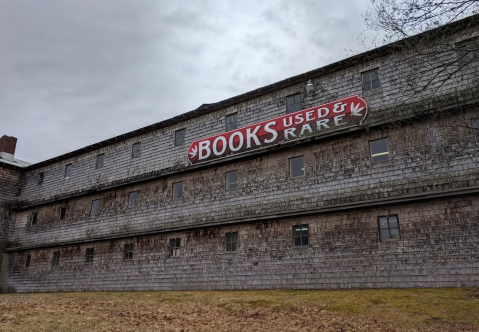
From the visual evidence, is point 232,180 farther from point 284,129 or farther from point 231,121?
point 284,129

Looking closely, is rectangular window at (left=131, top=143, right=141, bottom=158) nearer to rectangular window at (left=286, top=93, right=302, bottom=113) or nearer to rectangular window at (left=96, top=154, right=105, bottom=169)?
rectangular window at (left=96, top=154, right=105, bottom=169)

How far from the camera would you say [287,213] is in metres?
16.6

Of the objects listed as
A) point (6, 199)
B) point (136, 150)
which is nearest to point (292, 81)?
point (136, 150)

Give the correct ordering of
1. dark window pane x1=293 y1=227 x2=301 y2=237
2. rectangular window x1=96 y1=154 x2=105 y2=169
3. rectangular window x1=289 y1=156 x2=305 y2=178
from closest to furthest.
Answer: dark window pane x1=293 y1=227 x2=301 y2=237, rectangular window x1=289 y1=156 x2=305 y2=178, rectangular window x1=96 y1=154 x2=105 y2=169

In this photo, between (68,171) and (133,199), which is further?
(68,171)

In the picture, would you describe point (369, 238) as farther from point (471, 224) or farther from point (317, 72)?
point (317, 72)

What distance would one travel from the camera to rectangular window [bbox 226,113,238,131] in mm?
20416

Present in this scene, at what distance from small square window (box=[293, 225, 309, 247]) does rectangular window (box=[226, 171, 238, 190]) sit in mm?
4172

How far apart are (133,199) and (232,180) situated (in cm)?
773

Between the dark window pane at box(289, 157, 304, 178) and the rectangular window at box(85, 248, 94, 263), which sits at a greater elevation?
the dark window pane at box(289, 157, 304, 178)

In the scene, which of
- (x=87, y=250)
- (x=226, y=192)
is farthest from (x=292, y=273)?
(x=87, y=250)

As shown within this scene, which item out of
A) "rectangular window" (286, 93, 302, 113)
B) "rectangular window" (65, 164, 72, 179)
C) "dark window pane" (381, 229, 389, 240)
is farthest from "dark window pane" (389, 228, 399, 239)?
"rectangular window" (65, 164, 72, 179)

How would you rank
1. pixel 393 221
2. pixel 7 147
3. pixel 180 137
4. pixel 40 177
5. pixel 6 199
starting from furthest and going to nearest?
pixel 7 147, pixel 40 177, pixel 6 199, pixel 180 137, pixel 393 221

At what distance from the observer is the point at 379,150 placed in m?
15.5
